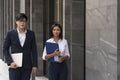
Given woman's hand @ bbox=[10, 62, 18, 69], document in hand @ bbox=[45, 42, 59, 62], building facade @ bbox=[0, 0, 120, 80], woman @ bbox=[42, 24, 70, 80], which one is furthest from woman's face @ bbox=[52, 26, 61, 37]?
woman's hand @ bbox=[10, 62, 18, 69]

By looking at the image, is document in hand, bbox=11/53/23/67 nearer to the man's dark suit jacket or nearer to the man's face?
the man's dark suit jacket

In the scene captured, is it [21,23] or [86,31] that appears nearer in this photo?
[21,23]

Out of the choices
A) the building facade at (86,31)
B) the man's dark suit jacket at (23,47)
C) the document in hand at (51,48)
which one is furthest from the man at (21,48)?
the building facade at (86,31)

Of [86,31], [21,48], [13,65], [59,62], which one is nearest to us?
[13,65]

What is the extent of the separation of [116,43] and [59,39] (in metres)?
1.70

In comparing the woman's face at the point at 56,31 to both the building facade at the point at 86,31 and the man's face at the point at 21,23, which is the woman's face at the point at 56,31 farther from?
the man's face at the point at 21,23

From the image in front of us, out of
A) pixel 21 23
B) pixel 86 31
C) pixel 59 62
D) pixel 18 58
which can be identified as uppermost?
pixel 21 23

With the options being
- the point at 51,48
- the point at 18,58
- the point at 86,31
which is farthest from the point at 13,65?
the point at 86,31

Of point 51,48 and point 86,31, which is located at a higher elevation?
point 86,31

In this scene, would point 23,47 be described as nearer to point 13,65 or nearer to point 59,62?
point 13,65

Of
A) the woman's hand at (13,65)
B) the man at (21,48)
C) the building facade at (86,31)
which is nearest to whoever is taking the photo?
the building facade at (86,31)

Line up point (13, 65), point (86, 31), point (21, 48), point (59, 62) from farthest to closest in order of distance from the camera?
1. point (86, 31)
2. point (59, 62)
3. point (21, 48)
4. point (13, 65)

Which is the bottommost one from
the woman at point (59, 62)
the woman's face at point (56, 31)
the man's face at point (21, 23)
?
the woman at point (59, 62)

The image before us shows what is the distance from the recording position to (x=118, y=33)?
7.23 metres
